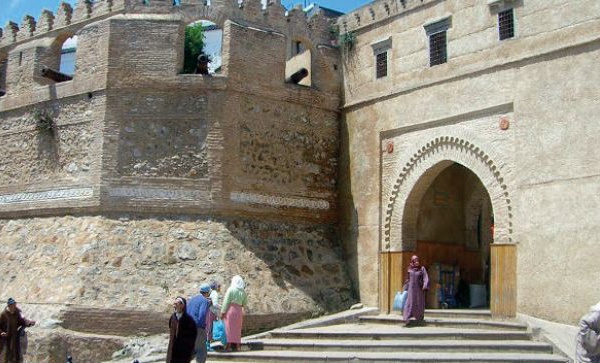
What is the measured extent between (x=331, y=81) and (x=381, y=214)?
10.0ft

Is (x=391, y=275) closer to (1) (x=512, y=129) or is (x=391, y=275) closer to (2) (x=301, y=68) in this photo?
(1) (x=512, y=129)

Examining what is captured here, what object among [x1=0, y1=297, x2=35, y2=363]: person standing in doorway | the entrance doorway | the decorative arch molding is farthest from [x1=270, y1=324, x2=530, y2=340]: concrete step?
[x1=0, y1=297, x2=35, y2=363]: person standing in doorway

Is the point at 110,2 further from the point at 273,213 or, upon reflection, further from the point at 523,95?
the point at 523,95

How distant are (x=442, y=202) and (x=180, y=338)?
7.85 metres

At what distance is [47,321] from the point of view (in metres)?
12.2

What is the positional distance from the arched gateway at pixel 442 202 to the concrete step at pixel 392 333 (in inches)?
38.9

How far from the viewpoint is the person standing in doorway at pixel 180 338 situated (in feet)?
26.4

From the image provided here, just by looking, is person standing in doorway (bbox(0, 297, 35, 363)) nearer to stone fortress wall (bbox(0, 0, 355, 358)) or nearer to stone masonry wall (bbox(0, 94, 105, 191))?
stone fortress wall (bbox(0, 0, 355, 358))

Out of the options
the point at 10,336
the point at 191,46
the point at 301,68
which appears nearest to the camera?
the point at 10,336

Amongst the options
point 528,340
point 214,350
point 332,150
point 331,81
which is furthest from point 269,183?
point 528,340

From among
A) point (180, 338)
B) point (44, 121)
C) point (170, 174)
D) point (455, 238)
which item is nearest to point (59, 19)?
point (44, 121)

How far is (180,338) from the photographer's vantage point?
8.09 m

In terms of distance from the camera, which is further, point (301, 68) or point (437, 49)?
point (301, 68)

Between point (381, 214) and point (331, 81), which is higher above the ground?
point (331, 81)
